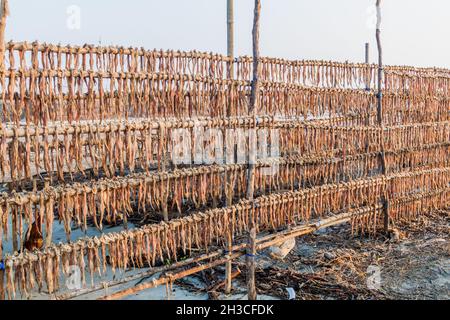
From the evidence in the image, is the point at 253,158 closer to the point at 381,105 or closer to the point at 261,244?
the point at 261,244

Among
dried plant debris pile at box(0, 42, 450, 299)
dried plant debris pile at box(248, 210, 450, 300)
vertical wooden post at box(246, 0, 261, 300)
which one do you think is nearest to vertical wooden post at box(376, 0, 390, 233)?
dried plant debris pile at box(0, 42, 450, 299)

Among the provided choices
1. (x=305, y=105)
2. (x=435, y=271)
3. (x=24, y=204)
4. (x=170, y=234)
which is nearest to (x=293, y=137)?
(x=305, y=105)

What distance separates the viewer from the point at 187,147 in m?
4.66

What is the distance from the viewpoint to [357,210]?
6820 mm

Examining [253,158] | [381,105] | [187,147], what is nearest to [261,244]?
[253,158]

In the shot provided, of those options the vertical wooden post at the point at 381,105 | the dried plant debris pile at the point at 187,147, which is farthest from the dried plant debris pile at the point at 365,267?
the vertical wooden post at the point at 381,105

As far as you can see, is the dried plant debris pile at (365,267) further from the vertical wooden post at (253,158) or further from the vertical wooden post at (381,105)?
the vertical wooden post at (253,158)

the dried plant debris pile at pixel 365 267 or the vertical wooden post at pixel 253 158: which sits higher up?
the vertical wooden post at pixel 253 158

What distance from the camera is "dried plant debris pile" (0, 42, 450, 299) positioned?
3721 millimetres

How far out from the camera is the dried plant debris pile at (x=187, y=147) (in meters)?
3.72

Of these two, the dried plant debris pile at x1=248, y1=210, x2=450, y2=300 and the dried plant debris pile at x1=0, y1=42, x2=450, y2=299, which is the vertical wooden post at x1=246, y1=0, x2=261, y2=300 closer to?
the dried plant debris pile at x1=0, y1=42, x2=450, y2=299

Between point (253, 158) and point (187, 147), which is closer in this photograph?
point (187, 147)

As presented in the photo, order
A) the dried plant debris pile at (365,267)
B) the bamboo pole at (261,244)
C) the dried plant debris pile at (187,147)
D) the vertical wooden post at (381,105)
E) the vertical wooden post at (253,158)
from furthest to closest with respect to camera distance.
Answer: the vertical wooden post at (381,105)
the dried plant debris pile at (365,267)
the vertical wooden post at (253,158)
the bamboo pole at (261,244)
the dried plant debris pile at (187,147)

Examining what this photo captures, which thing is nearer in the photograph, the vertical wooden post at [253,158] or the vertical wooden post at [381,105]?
the vertical wooden post at [253,158]
